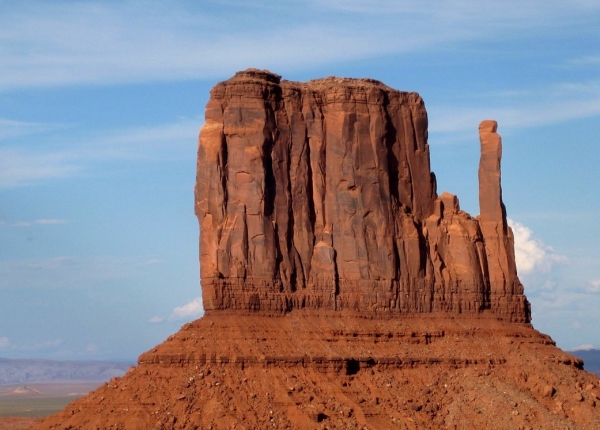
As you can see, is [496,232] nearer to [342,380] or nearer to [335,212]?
[335,212]

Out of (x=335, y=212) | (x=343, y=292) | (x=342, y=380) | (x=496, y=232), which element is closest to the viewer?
(x=342, y=380)

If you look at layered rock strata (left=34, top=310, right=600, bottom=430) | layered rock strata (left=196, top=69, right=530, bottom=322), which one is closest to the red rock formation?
layered rock strata (left=196, top=69, right=530, bottom=322)

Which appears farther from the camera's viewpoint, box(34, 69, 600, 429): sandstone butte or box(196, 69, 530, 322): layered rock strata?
box(196, 69, 530, 322): layered rock strata

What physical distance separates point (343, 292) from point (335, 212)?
452 centimetres

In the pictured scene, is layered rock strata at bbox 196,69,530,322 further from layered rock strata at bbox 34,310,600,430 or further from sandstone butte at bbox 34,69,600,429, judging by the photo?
layered rock strata at bbox 34,310,600,430

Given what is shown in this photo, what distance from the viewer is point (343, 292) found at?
8669 centimetres

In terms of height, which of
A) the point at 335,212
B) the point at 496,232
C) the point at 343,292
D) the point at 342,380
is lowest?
the point at 342,380

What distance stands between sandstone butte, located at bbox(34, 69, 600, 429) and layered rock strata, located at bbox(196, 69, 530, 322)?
0.27 ft

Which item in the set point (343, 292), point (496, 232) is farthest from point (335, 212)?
point (496, 232)

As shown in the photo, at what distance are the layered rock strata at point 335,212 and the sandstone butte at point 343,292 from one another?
83 millimetres

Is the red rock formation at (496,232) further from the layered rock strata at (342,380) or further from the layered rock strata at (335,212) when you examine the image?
the layered rock strata at (342,380)

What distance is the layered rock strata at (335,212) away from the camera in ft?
279

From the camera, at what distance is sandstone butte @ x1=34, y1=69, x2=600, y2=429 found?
78.7m

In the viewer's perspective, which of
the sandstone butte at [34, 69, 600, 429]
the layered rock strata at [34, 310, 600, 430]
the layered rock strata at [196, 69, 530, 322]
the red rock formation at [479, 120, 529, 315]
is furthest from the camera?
the red rock formation at [479, 120, 529, 315]
